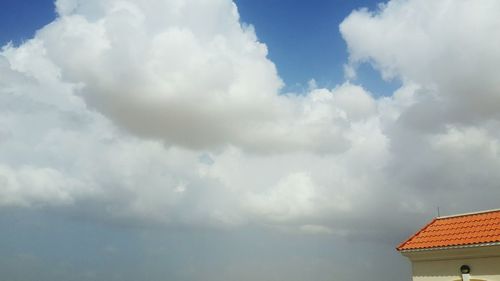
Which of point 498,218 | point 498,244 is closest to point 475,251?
point 498,244

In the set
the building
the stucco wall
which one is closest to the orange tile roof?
the building

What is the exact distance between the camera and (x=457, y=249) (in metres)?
22.4

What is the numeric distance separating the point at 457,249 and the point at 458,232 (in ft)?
5.66

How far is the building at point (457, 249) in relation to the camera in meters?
21.3

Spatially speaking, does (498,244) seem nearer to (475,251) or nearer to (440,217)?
(475,251)

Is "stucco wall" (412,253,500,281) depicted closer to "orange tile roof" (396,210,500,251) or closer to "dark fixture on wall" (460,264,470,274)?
"dark fixture on wall" (460,264,470,274)

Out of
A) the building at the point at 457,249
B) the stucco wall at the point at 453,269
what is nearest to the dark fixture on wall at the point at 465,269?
the building at the point at 457,249

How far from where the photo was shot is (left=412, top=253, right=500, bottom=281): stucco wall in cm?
2103

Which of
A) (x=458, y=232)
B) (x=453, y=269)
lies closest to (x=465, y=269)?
(x=453, y=269)

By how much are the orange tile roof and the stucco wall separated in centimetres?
82

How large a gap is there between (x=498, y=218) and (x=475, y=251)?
2.80 m

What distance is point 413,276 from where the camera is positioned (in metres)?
24.0

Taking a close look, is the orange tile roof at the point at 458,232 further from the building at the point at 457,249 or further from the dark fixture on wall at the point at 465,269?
the dark fixture on wall at the point at 465,269

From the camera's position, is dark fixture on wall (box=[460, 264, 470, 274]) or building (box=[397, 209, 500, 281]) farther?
dark fixture on wall (box=[460, 264, 470, 274])
